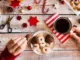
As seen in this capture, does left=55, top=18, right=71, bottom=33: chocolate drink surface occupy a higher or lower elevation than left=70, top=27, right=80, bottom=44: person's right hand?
higher

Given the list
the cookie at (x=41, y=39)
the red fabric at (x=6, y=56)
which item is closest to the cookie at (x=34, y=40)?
the cookie at (x=41, y=39)

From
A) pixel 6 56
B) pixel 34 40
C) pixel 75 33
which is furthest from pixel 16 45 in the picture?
pixel 75 33

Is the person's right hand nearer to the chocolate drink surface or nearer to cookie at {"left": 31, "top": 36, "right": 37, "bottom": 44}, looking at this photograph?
the chocolate drink surface

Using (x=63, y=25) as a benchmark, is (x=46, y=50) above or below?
below

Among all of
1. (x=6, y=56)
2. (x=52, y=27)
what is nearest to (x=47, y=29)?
(x=52, y=27)

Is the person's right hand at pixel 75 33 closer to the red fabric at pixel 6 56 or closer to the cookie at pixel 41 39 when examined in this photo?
the cookie at pixel 41 39

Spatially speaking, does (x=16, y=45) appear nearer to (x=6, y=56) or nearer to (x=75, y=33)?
(x=6, y=56)

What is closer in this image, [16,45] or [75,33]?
[16,45]

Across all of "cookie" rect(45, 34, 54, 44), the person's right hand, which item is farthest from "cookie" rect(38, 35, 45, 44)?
the person's right hand

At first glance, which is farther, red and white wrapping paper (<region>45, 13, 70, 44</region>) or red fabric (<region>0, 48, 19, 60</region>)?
red and white wrapping paper (<region>45, 13, 70, 44</region>)
